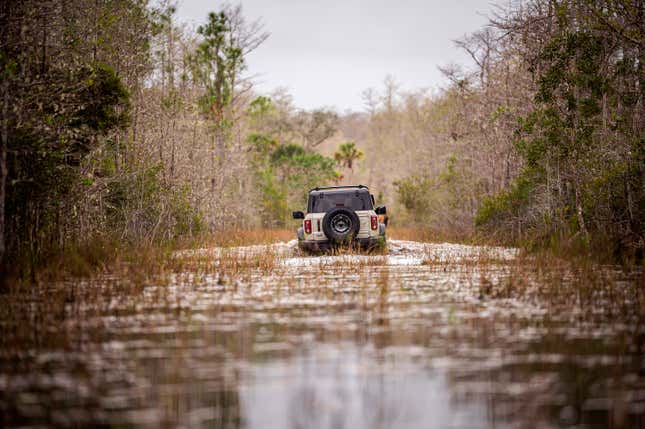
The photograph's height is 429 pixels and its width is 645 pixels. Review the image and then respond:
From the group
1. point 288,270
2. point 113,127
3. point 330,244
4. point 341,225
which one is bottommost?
point 288,270

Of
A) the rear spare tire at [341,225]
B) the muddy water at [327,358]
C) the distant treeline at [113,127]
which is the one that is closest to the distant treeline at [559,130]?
the rear spare tire at [341,225]

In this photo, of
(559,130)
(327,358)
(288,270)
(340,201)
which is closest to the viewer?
(327,358)

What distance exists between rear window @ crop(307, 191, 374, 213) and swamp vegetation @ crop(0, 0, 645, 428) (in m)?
1.26

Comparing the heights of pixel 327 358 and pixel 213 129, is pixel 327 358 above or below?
below

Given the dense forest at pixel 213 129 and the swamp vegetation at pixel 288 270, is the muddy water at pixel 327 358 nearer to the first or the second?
the swamp vegetation at pixel 288 270

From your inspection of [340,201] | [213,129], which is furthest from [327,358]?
[213,129]

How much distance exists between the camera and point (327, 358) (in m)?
5.27

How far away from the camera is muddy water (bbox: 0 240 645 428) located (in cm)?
398

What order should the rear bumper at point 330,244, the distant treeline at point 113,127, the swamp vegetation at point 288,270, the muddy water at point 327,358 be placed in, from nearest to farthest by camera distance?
the muddy water at point 327,358 → the swamp vegetation at point 288,270 → the distant treeline at point 113,127 → the rear bumper at point 330,244

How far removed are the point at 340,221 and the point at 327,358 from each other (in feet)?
40.3

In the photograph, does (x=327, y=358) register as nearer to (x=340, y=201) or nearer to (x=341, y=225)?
(x=341, y=225)

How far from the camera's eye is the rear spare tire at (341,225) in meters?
17.2

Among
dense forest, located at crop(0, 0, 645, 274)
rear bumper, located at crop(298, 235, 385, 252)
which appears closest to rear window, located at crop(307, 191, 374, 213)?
rear bumper, located at crop(298, 235, 385, 252)

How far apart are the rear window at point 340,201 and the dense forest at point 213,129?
366 centimetres
